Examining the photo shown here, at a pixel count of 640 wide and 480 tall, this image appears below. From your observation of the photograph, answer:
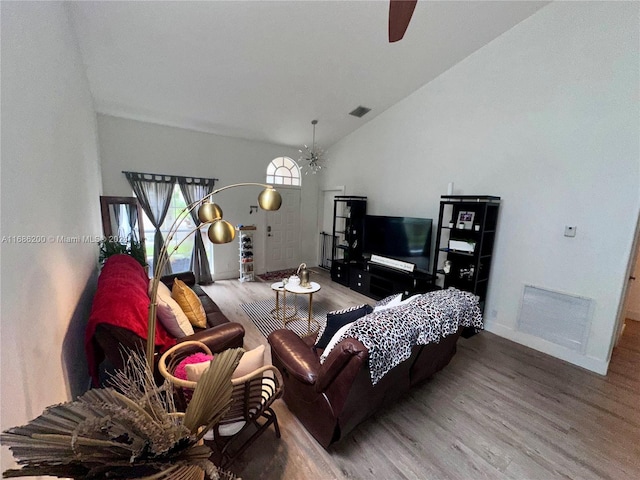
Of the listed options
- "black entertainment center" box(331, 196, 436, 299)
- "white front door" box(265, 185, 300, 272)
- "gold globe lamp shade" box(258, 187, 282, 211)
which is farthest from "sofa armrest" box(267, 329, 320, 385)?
"white front door" box(265, 185, 300, 272)

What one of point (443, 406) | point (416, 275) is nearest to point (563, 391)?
point (443, 406)

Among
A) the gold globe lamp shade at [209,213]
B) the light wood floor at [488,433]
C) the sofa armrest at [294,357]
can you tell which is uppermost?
the gold globe lamp shade at [209,213]

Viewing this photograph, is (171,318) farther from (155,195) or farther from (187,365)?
(155,195)

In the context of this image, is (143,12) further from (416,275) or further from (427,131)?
(416,275)

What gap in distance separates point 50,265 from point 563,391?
3.97 meters

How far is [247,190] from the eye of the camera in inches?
206

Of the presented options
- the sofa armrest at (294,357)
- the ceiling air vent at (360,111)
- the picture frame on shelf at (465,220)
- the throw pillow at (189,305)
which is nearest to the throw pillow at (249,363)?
the sofa armrest at (294,357)

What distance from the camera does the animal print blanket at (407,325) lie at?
1467mm

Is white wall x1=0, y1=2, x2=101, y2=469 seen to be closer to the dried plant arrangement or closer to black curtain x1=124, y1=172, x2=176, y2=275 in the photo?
the dried plant arrangement

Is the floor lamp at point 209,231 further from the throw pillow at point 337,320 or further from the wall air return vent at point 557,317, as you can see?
the wall air return vent at point 557,317

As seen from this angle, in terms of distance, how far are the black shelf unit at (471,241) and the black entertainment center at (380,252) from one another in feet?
1.08

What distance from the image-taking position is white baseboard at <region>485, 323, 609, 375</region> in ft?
8.76

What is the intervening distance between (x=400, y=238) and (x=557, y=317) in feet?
6.98

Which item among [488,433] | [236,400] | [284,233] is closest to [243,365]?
[236,400]
